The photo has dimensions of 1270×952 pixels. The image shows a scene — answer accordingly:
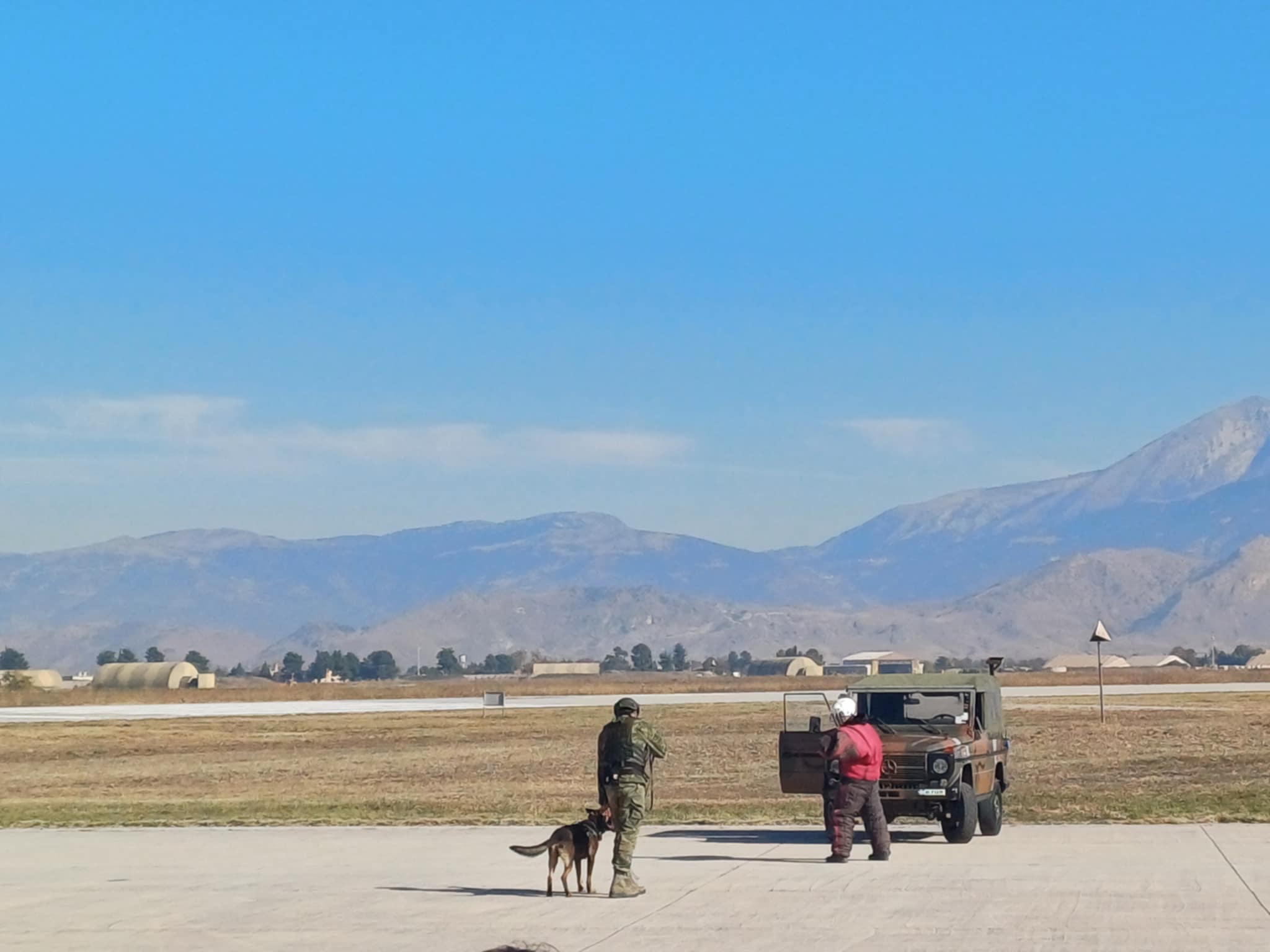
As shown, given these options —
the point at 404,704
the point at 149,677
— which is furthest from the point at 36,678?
the point at 404,704

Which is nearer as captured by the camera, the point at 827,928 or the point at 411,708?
the point at 827,928

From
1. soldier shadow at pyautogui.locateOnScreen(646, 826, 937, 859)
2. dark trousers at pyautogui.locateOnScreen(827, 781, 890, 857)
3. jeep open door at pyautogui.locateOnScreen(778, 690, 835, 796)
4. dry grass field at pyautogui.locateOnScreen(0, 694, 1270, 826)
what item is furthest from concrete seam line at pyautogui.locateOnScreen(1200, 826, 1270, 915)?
jeep open door at pyautogui.locateOnScreen(778, 690, 835, 796)

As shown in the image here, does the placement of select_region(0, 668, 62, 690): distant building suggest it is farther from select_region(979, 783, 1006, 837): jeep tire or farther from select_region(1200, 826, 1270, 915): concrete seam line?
select_region(1200, 826, 1270, 915): concrete seam line

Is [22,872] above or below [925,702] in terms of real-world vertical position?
below

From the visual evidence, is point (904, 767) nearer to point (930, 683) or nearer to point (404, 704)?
point (930, 683)

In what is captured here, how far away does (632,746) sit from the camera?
17719mm

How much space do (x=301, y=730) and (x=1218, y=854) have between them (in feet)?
143

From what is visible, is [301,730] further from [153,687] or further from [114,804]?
[153,687]

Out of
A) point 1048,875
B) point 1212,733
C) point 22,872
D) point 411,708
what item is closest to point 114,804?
point 22,872

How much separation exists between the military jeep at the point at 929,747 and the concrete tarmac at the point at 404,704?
172 feet

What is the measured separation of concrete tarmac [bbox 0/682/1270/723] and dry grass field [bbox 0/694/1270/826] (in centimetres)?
1258

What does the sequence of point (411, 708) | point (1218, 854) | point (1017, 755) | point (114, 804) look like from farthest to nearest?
point (411, 708)
point (1017, 755)
point (114, 804)
point (1218, 854)

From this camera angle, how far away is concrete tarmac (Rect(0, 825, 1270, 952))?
14930 millimetres

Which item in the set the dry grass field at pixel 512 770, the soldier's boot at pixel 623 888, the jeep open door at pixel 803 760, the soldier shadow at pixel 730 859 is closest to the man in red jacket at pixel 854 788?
the soldier shadow at pixel 730 859
